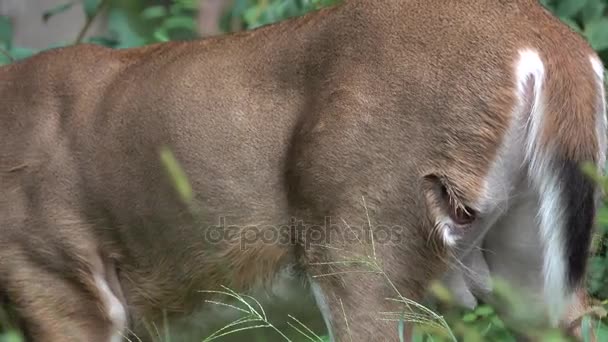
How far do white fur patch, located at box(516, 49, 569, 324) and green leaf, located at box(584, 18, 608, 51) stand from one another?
1.66 m

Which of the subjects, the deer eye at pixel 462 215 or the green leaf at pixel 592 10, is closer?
the deer eye at pixel 462 215

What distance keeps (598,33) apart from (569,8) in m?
0.17

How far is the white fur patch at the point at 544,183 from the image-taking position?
313 centimetres

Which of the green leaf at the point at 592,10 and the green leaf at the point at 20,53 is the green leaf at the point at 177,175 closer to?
the green leaf at the point at 20,53

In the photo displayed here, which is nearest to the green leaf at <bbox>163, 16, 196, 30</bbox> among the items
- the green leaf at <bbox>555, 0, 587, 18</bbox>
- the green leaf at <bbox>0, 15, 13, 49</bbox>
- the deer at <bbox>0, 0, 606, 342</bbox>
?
the green leaf at <bbox>0, 15, 13, 49</bbox>

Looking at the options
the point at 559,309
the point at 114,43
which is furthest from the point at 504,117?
the point at 114,43

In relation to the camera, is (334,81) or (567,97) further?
(334,81)

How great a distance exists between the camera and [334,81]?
11.0 feet

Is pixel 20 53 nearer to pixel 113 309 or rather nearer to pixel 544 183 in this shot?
pixel 113 309

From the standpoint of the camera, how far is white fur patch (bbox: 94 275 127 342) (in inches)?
155

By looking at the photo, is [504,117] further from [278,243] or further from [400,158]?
[278,243]

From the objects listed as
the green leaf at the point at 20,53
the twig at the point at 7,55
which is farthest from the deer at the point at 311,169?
the green leaf at the point at 20,53

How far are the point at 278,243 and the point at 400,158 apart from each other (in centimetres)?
50

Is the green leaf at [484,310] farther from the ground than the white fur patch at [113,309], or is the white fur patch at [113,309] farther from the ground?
the white fur patch at [113,309]
